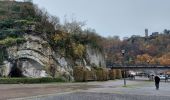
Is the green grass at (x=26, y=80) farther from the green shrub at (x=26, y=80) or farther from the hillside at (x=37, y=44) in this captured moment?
the hillside at (x=37, y=44)

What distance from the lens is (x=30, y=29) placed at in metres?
69.4

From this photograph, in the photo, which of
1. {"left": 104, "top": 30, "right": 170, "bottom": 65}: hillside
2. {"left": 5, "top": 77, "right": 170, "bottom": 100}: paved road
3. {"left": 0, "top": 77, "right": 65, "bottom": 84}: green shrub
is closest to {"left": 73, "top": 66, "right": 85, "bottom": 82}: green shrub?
{"left": 0, "top": 77, "right": 65, "bottom": 84}: green shrub

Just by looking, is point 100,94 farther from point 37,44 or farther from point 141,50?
point 141,50

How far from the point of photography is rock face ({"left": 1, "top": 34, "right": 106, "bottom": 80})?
64938 millimetres

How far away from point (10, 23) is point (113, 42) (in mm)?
94123

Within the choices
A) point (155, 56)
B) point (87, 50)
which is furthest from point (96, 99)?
point (155, 56)

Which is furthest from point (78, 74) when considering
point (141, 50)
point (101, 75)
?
point (141, 50)

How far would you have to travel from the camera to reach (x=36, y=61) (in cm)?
6612

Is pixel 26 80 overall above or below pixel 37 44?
below

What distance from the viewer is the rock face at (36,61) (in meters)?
64.9

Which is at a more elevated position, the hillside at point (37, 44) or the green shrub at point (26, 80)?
the hillside at point (37, 44)

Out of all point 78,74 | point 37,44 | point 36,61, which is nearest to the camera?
point 36,61

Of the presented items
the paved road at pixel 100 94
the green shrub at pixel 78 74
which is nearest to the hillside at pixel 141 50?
the green shrub at pixel 78 74

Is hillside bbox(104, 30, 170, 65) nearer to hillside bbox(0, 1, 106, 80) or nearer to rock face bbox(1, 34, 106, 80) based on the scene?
hillside bbox(0, 1, 106, 80)
